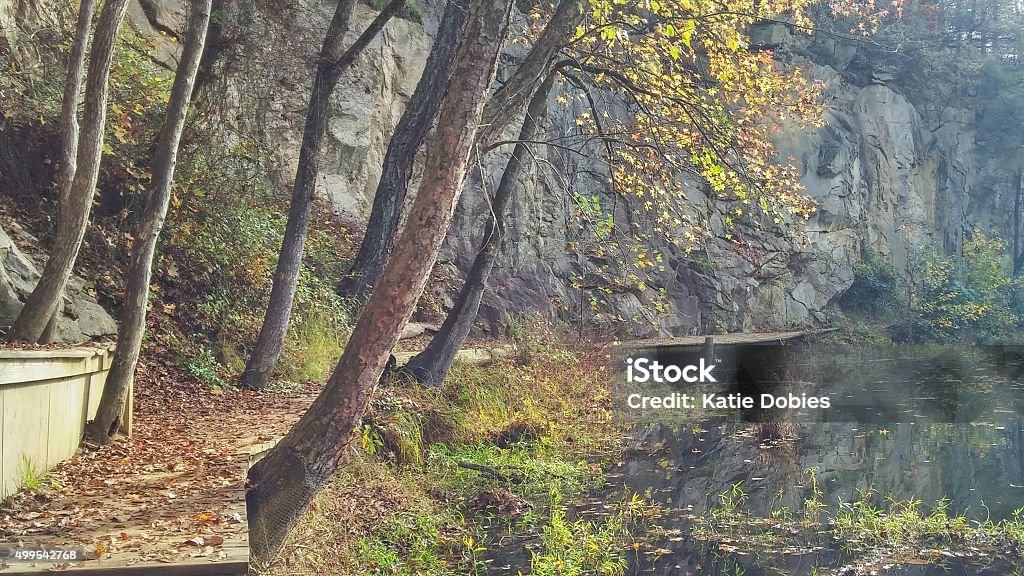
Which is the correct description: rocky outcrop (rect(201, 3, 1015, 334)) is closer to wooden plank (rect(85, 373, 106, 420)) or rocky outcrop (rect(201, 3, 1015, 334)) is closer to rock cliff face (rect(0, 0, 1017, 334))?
rock cliff face (rect(0, 0, 1017, 334))

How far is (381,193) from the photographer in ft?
35.5

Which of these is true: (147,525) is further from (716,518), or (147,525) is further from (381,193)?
(381,193)

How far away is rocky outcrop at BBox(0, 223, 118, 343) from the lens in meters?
6.10

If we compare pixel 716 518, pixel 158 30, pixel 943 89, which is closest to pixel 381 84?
pixel 158 30

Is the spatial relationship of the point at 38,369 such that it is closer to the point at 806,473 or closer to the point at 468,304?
the point at 468,304

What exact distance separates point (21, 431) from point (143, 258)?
6.68 ft

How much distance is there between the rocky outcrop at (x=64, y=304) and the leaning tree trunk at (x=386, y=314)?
8.85 feet

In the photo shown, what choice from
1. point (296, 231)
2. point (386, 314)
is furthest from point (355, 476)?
point (296, 231)

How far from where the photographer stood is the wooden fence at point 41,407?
13.2ft

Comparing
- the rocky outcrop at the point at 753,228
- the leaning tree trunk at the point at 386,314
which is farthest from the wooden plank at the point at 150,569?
the rocky outcrop at the point at 753,228

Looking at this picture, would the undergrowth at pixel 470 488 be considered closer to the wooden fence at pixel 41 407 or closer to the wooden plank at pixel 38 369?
the wooden fence at pixel 41 407

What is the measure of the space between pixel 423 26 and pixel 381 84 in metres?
2.11

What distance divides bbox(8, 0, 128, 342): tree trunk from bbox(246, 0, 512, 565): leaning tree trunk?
2.26 meters

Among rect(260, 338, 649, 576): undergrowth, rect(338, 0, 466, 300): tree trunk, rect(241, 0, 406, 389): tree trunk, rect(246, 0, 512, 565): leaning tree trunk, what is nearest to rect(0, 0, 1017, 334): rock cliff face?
rect(246, 0, 512, 565): leaning tree trunk
